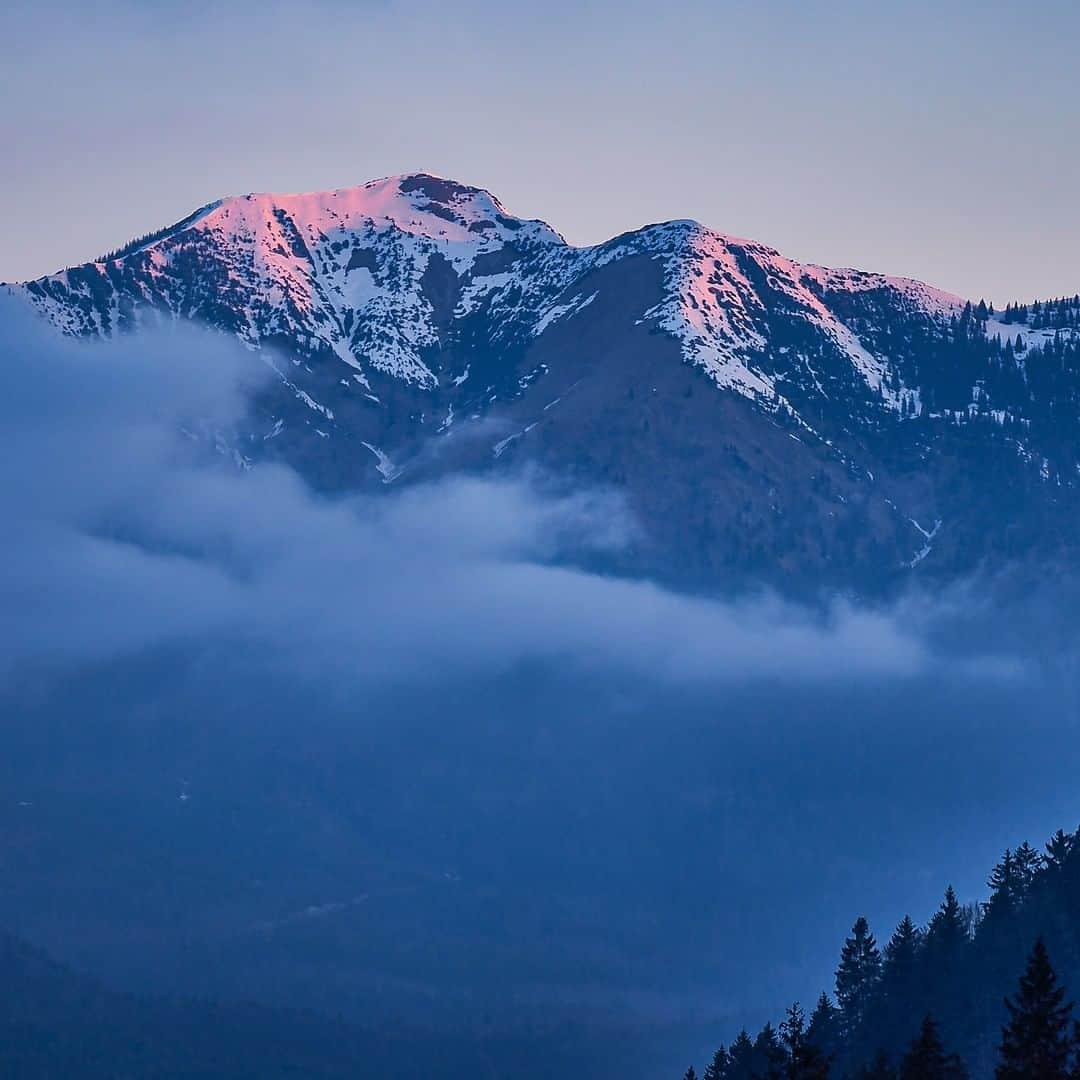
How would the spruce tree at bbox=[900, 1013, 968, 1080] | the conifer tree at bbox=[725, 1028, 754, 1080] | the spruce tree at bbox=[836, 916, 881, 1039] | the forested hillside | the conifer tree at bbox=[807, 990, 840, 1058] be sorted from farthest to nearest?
1. the spruce tree at bbox=[836, 916, 881, 1039]
2. the conifer tree at bbox=[807, 990, 840, 1058]
3. the forested hillside
4. the conifer tree at bbox=[725, 1028, 754, 1080]
5. the spruce tree at bbox=[900, 1013, 968, 1080]

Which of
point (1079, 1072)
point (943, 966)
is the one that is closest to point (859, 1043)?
point (943, 966)

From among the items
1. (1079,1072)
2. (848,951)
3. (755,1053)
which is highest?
(848,951)

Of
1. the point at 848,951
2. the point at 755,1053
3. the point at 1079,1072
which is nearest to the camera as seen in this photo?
the point at 1079,1072

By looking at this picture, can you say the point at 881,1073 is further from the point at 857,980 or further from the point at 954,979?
the point at 857,980

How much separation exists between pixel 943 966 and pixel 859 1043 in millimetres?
8319

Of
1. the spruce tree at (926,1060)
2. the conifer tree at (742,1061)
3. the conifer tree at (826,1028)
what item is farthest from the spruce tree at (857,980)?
the spruce tree at (926,1060)

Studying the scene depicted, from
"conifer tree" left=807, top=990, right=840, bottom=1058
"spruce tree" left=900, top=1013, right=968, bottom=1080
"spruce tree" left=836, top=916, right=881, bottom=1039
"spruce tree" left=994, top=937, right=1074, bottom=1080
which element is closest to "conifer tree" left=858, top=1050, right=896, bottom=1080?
"spruce tree" left=900, top=1013, right=968, bottom=1080

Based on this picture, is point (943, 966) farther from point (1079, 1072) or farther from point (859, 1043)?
point (1079, 1072)

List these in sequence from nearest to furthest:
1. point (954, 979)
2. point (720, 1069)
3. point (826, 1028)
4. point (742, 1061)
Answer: point (742, 1061)
point (720, 1069)
point (954, 979)
point (826, 1028)

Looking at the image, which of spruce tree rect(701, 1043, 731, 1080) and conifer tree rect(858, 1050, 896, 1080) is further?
spruce tree rect(701, 1043, 731, 1080)

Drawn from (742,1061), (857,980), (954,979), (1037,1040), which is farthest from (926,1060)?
(857,980)

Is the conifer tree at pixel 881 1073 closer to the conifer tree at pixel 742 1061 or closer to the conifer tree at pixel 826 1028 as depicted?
the conifer tree at pixel 742 1061

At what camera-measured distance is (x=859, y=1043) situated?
183500mm

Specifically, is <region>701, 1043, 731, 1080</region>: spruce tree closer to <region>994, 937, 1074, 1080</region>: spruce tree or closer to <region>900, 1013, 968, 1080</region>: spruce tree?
<region>900, 1013, 968, 1080</region>: spruce tree
